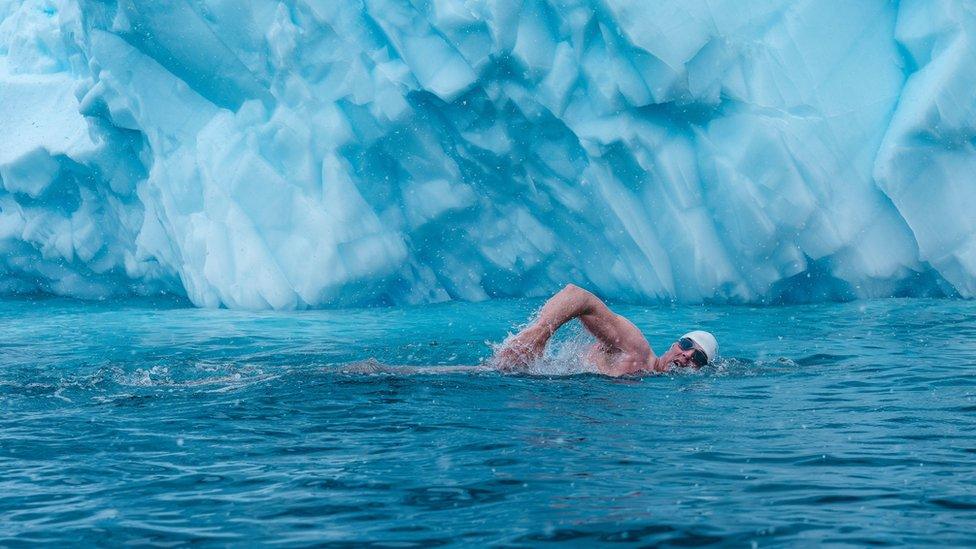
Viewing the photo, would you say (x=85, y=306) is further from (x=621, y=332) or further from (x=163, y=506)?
(x=163, y=506)

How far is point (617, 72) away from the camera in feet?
30.0

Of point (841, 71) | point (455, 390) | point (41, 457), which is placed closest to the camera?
point (41, 457)

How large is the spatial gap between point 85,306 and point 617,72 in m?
7.47

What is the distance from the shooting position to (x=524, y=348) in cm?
550

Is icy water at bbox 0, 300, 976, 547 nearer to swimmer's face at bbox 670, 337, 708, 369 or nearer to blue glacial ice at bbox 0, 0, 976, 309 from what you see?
swimmer's face at bbox 670, 337, 708, 369

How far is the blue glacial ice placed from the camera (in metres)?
9.02

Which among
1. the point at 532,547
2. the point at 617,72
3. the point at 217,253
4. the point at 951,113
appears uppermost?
the point at 617,72

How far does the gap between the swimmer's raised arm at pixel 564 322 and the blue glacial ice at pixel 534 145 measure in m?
3.88

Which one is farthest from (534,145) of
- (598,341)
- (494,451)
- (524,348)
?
(494,451)

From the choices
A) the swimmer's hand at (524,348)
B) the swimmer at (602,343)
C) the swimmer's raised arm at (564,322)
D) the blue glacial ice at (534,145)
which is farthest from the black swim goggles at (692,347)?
the blue glacial ice at (534,145)

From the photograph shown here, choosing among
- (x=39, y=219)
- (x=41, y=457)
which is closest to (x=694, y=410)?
(x=41, y=457)

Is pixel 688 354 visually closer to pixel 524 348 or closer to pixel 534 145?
pixel 524 348

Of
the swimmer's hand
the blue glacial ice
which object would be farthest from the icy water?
the blue glacial ice

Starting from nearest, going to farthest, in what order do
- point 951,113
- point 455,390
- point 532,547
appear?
point 532,547
point 455,390
point 951,113
